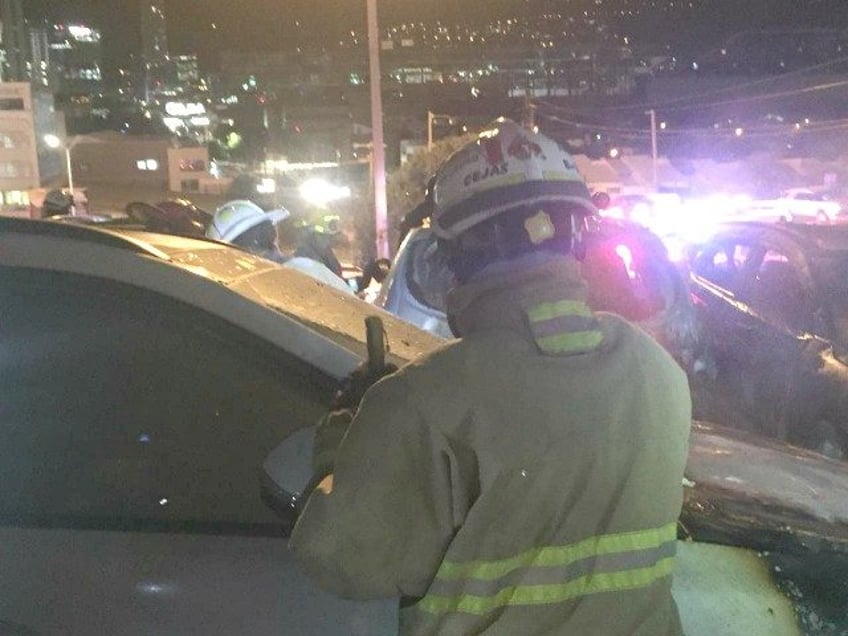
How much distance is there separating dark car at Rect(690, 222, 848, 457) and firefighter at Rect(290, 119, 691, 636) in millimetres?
4616

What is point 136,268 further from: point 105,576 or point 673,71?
point 673,71

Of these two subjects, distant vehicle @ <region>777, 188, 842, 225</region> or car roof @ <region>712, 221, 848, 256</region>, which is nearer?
car roof @ <region>712, 221, 848, 256</region>

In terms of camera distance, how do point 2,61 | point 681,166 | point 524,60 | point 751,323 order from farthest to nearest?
point 524,60, point 2,61, point 681,166, point 751,323

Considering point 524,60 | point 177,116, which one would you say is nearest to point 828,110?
point 524,60

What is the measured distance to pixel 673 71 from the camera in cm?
5859

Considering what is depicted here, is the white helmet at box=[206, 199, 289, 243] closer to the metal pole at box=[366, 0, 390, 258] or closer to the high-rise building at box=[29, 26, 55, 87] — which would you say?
the metal pole at box=[366, 0, 390, 258]

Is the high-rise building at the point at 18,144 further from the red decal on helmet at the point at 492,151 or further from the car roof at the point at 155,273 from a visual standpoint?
the red decal on helmet at the point at 492,151

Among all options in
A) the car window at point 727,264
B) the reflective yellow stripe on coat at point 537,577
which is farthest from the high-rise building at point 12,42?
the reflective yellow stripe on coat at point 537,577

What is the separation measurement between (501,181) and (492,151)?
0.08 metres

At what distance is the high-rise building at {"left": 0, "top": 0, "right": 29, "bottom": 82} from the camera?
177 ft

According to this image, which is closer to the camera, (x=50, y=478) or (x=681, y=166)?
(x=50, y=478)

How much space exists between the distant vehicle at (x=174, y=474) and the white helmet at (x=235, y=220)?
10.2 ft

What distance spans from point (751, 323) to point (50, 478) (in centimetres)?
527

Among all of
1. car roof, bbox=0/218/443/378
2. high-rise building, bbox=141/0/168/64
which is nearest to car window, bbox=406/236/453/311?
car roof, bbox=0/218/443/378
